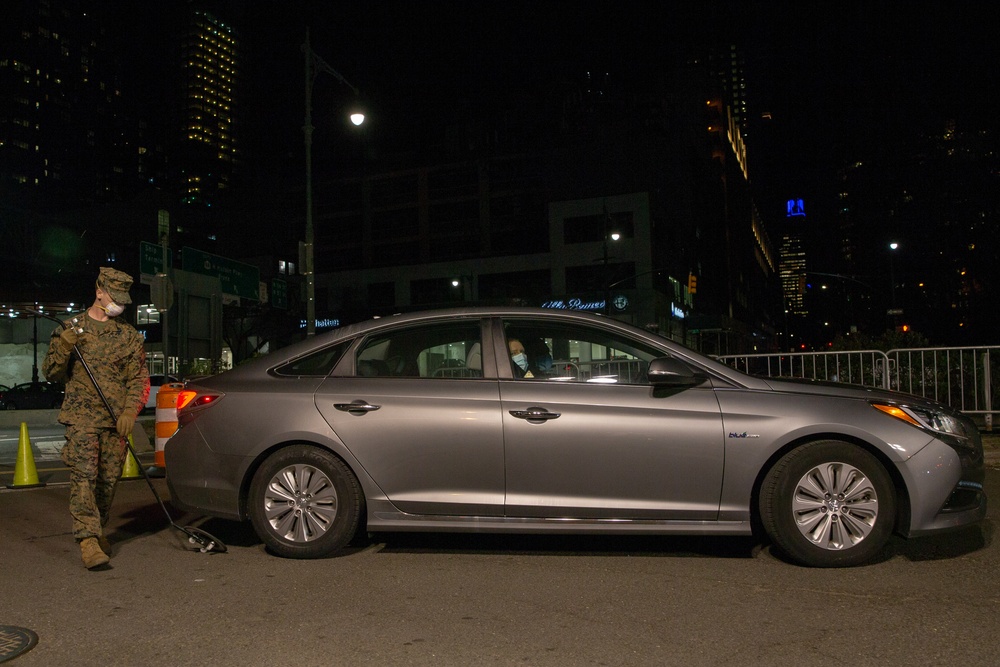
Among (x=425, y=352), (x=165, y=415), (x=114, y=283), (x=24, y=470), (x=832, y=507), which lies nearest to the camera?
(x=832, y=507)

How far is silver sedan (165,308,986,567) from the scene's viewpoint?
4.72m

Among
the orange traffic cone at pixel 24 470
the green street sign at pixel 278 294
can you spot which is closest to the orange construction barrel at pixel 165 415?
the orange traffic cone at pixel 24 470

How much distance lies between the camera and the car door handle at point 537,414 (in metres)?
4.89

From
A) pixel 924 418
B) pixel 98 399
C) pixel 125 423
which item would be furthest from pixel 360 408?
pixel 924 418

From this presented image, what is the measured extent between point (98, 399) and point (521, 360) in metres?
2.71

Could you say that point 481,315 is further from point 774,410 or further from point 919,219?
point 919,219

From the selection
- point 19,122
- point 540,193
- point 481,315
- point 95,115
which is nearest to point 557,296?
point 540,193

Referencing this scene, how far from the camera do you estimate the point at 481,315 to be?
17.6 ft

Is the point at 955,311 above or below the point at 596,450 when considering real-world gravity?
above

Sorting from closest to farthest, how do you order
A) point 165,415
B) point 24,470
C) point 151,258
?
point 165,415 < point 24,470 < point 151,258

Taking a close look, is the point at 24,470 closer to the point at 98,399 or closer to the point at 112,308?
the point at 98,399

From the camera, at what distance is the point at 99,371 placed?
516 cm

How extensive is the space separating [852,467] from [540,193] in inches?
2138

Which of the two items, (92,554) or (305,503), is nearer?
(92,554)
